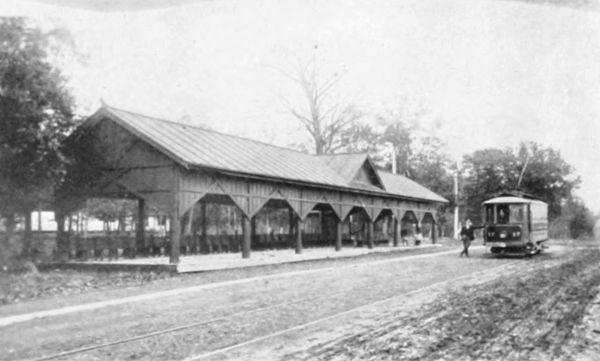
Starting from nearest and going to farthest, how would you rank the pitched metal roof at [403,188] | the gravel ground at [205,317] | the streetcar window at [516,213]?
the gravel ground at [205,317] → the streetcar window at [516,213] → the pitched metal roof at [403,188]

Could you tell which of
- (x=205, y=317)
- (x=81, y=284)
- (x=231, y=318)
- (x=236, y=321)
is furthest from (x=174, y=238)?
(x=236, y=321)

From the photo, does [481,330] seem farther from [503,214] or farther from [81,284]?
[503,214]

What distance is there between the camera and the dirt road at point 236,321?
7.59 m

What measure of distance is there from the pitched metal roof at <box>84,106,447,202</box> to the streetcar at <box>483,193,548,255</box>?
22.0 ft

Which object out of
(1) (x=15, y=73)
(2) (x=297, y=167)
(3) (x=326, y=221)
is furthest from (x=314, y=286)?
(3) (x=326, y=221)

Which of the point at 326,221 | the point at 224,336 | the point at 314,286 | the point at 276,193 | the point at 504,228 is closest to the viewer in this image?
the point at 224,336

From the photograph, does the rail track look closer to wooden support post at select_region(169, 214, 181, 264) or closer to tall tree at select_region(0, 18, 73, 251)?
wooden support post at select_region(169, 214, 181, 264)

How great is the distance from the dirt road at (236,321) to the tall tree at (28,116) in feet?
26.6

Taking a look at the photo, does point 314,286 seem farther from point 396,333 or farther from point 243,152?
point 243,152

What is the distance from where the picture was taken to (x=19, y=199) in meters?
19.1

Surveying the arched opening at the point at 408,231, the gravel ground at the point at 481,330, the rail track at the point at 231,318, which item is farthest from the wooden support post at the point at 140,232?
the arched opening at the point at 408,231

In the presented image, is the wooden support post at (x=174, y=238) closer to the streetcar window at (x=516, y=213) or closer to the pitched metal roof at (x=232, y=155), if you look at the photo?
the pitched metal roof at (x=232, y=155)

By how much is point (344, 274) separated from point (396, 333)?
31.0 feet

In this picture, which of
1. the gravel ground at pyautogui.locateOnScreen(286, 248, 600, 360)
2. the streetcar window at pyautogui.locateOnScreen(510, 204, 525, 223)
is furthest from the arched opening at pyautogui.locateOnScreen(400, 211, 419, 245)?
the gravel ground at pyautogui.locateOnScreen(286, 248, 600, 360)
